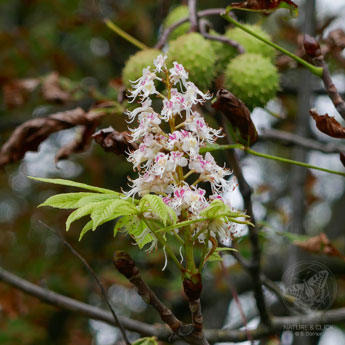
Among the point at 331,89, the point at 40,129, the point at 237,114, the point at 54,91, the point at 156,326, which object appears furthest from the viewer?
the point at 54,91

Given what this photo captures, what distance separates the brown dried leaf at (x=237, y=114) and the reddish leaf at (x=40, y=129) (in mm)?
712

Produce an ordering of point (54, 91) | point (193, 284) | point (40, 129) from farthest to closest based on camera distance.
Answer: point (54, 91), point (40, 129), point (193, 284)

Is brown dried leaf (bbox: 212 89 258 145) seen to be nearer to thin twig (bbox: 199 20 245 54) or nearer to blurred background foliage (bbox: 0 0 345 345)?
thin twig (bbox: 199 20 245 54)

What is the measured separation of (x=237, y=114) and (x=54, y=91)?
1.62m

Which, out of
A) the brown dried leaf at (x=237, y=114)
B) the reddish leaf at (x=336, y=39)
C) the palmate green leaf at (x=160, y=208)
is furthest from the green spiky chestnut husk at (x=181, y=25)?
the palmate green leaf at (x=160, y=208)

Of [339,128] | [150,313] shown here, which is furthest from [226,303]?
[339,128]

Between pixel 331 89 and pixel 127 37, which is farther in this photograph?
pixel 127 37

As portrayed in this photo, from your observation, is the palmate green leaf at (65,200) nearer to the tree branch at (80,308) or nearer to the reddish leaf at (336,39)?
the tree branch at (80,308)

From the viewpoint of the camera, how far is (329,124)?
1.57 meters

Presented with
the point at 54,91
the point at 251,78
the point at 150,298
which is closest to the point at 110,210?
the point at 150,298

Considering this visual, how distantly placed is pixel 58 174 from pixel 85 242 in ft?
4.17

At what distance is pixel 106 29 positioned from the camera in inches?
199

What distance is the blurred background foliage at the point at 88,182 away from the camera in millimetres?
4492
